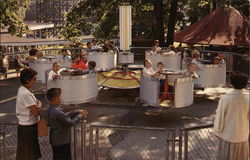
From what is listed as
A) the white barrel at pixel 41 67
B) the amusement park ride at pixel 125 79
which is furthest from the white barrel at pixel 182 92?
the white barrel at pixel 41 67

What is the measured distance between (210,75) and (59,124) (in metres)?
8.69

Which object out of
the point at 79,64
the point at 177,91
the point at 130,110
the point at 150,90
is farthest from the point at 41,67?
the point at 177,91

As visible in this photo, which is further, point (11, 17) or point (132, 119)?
point (11, 17)

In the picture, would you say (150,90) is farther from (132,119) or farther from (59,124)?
(59,124)

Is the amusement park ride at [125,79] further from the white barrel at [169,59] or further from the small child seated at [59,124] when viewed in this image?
the small child seated at [59,124]

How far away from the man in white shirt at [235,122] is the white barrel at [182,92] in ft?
16.4

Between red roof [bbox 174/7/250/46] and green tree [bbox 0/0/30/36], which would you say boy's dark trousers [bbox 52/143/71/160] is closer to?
red roof [bbox 174/7/250/46]

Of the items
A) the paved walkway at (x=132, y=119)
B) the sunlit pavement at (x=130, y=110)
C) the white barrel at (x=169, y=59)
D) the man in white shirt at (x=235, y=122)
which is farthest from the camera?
the white barrel at (x=169, y=59)

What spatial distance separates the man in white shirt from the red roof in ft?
45.8

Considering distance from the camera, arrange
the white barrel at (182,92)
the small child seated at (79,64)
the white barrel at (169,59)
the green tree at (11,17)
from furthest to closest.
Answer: the green tree at (11,17) < the white barrel at (169,59) < the small child seated at (79,64) < the white barrel at (182,92)

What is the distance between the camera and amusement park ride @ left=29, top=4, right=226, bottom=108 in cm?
1039

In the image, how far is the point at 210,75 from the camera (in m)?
12.9

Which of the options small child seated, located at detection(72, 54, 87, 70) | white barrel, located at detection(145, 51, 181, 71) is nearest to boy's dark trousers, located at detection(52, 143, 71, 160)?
small child seated, located at detection(72, 54, 87, 70)

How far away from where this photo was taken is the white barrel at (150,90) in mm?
10367
